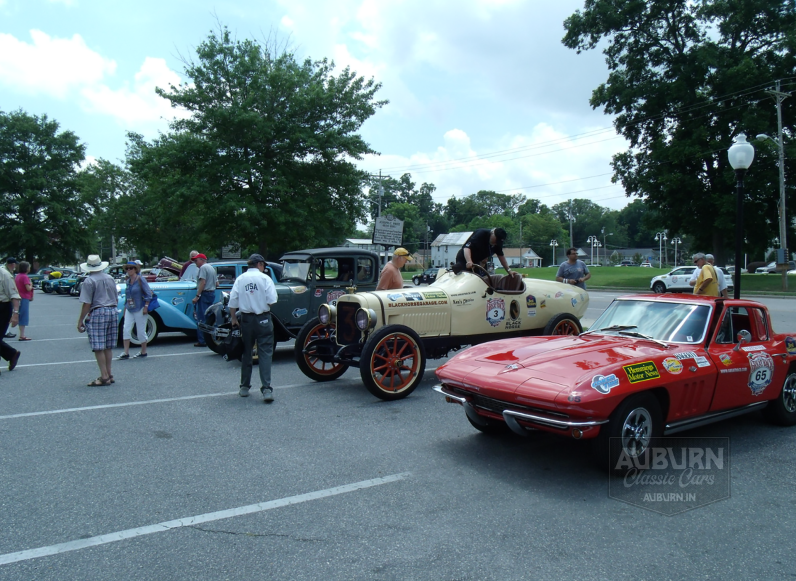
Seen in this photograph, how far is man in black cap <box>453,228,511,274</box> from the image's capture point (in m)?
8.33

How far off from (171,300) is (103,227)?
33.6 meters

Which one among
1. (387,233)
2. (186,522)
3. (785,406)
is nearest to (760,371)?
(785,406)

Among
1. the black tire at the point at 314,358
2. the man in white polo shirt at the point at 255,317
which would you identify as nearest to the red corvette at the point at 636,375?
the man in white polo shirt at the point at 255,317

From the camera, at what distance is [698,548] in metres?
Answer: 3.41

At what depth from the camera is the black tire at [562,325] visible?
8.52m

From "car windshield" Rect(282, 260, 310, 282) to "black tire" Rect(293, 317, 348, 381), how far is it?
2098mm

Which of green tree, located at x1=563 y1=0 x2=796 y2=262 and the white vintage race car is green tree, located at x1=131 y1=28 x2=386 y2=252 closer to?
the white vintage race car

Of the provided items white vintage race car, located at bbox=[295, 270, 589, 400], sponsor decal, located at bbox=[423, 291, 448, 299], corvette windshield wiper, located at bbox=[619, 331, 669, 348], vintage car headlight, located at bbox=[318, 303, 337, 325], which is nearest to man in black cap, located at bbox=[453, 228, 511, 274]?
white vintage race car, located at bbox=[295, 270, 589, 400]

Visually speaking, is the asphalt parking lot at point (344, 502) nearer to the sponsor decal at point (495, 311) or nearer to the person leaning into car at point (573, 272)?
the sponsor decal at point (495, 311)

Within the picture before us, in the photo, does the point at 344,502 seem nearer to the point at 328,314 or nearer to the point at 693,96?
the point at 328,314

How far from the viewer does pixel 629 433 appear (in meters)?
4.39

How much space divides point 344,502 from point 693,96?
37.3 meters

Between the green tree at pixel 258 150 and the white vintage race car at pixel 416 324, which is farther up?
the green tree at pixel 258 150

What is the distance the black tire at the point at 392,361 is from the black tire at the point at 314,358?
123cm
